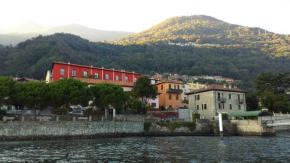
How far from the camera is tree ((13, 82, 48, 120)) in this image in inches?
1768

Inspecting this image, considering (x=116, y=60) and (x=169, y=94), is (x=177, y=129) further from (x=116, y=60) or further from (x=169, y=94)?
(x=116, y=60)

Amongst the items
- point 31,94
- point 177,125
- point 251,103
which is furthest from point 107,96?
point 251,103

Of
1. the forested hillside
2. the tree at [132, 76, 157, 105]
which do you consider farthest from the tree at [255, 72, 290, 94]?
the forested hillside

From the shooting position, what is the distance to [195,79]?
15475cm

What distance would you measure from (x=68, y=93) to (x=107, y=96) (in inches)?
299

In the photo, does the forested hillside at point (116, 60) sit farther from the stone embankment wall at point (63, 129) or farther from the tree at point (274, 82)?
the stone embankment wall at point (63, 129)

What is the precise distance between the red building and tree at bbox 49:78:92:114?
51.9ft

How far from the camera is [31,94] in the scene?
45.4m

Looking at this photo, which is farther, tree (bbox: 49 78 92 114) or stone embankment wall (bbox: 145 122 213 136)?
stone embankment wall (bbox: 145 122 213 136)

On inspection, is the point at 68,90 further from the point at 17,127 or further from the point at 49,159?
the point at 49,159

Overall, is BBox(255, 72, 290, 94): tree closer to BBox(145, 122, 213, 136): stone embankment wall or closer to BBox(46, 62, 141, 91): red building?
BBox(145, 122, 213, 136): stone embankment wall

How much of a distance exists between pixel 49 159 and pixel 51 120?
2265 cm

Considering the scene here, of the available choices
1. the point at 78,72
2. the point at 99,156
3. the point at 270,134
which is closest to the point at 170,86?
the point at 78,72

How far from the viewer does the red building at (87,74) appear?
226 ft
